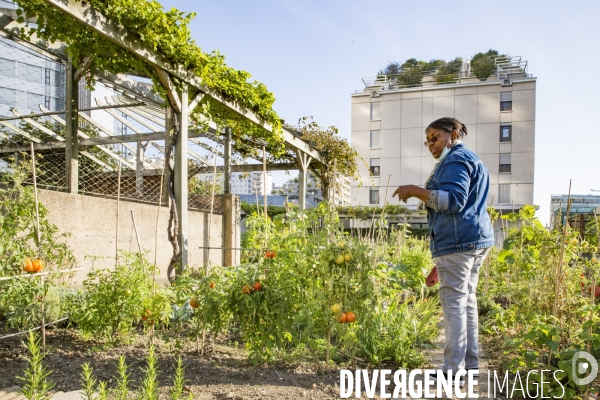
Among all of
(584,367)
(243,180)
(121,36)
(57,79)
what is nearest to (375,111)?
(243,180)

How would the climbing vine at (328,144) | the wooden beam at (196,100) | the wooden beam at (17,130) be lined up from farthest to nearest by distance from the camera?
the climbing vine at (328,144) < the wooden beam at (17,130) < the wooden beam at (196,100)

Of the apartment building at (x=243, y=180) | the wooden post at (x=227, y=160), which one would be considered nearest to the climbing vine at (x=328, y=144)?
the apartment building at (x=243, y=180)

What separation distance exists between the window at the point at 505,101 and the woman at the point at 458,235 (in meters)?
19.2

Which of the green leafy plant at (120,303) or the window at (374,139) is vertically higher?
the window at (374,139)

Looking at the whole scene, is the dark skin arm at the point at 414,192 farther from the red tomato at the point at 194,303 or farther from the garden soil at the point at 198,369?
the red tomato at the point at 194,303

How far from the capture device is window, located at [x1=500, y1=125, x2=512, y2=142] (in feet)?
A: 63.6

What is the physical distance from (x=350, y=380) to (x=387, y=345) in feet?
1.81

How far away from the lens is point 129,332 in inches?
122

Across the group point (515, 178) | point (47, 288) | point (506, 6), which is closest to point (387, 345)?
point (47, 288)

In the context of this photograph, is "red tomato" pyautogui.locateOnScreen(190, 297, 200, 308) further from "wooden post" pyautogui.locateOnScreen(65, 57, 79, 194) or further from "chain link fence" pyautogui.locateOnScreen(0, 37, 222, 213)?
"chain link fence" pyautogui.locateOnScreen(0, 37, 222, 213)

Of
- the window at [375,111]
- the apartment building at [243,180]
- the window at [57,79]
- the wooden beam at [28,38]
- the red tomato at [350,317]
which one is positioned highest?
the window at [375,111]

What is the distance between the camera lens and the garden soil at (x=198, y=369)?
86.0 inches

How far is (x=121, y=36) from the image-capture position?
3.65 m

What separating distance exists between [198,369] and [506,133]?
19816 millimetres
